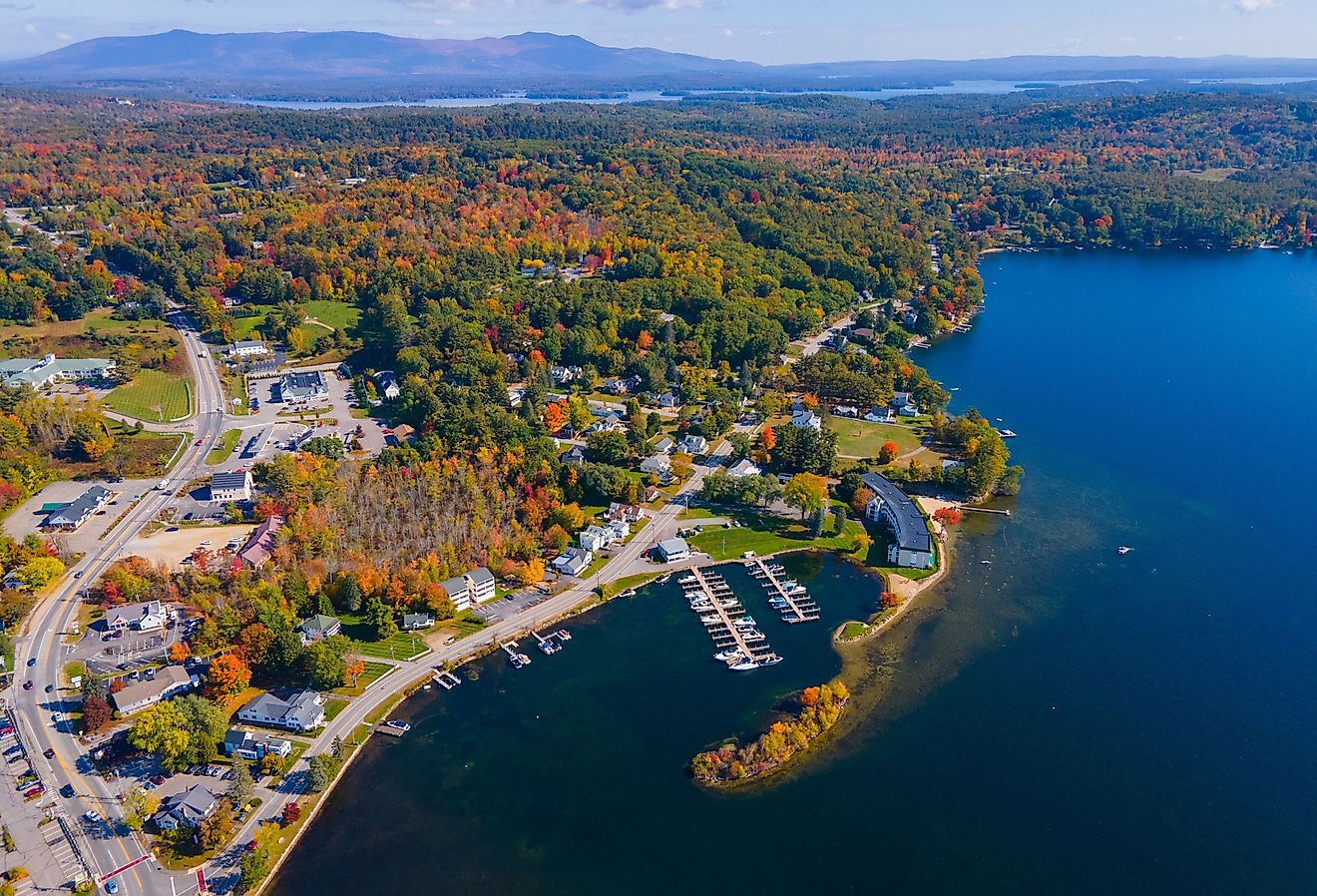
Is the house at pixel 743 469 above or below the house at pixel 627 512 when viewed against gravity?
above

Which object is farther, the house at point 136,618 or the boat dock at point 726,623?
the house at point 136,618

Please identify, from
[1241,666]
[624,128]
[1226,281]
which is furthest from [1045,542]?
[624,128]

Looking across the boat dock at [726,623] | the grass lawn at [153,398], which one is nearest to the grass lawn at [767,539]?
the boat dock at [726,623]

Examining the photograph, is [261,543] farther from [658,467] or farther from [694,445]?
[694,445]

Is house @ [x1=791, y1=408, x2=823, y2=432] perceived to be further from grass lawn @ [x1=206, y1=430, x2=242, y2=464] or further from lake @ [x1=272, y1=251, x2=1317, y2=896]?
grass lawn @ [x1=206, y1=430, x2=242, y2=464]

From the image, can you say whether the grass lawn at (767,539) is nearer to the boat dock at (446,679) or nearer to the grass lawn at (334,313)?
the boat dock at (446,679)

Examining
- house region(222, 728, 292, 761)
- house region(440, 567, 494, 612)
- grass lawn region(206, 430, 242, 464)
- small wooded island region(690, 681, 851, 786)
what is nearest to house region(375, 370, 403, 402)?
grass lawn region(206, 430, 242, 464)

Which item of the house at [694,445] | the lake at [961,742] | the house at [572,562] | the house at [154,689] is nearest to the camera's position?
the lake at [961,742]
